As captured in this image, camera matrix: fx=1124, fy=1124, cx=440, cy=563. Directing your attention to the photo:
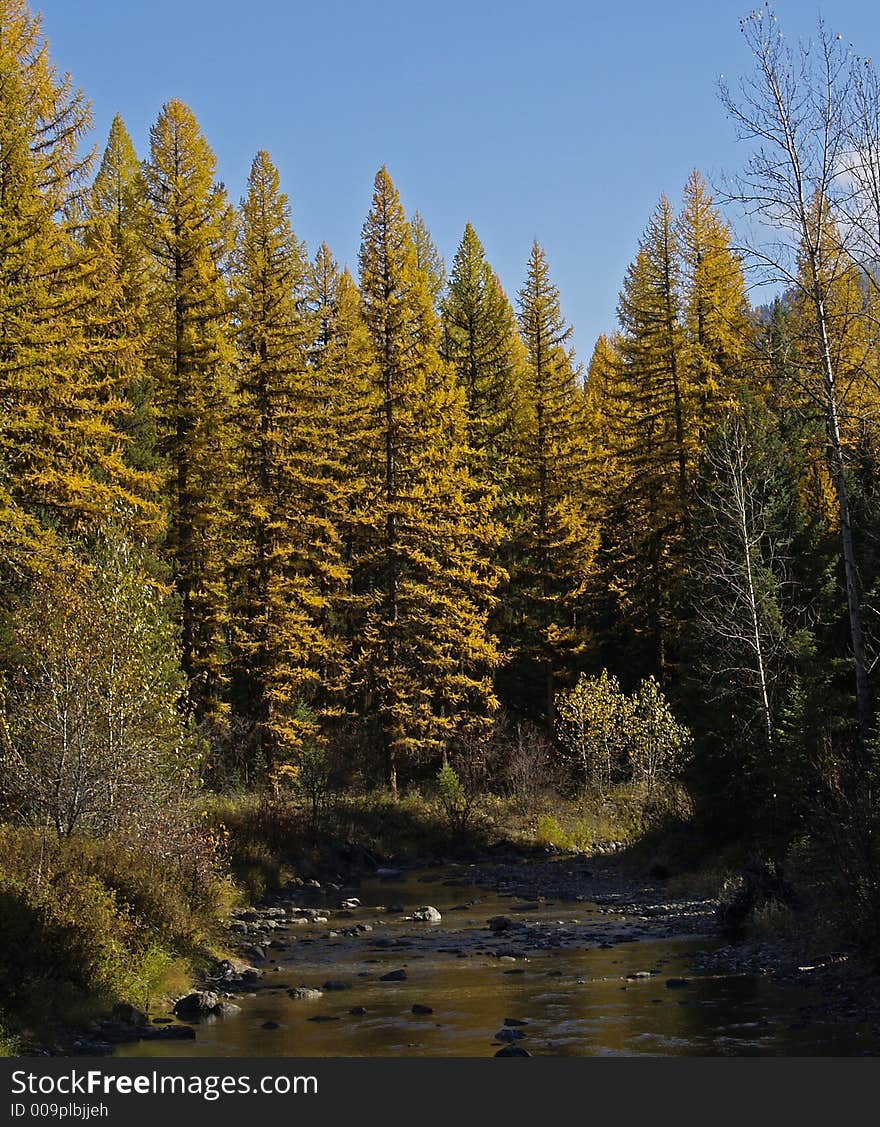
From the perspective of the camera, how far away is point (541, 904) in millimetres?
22094

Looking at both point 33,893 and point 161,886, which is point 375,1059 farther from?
point 161,886

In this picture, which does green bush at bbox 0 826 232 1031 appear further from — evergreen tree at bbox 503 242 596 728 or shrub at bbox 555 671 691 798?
evergreen tree at bbox 503 242 596 728

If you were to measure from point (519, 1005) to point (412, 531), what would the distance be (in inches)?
927

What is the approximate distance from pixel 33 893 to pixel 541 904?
37.8ft

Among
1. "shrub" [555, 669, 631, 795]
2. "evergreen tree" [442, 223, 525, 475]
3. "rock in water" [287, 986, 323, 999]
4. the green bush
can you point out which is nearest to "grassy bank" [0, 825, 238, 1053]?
the green bush

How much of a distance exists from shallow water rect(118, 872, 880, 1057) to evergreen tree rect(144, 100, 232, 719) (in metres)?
14.0

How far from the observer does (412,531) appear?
35.7 meters

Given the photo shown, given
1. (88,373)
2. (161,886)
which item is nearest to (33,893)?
(161,886)

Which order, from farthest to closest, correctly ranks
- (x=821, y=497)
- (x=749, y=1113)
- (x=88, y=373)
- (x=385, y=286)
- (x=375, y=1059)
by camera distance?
(x=385, y=286) < (x=821, y=497) < (x=88, y=373) < (x=375, y=1059) < (x=749, y=1113)

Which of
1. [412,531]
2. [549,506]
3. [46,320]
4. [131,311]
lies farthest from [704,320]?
[46,320]

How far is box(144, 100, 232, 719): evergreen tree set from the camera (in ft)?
103

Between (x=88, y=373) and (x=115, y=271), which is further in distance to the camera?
(x=115, y=271)

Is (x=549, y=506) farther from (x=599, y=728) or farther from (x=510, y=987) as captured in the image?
(x=510, y=987)

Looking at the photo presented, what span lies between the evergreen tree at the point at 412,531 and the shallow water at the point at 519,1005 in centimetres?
1606
